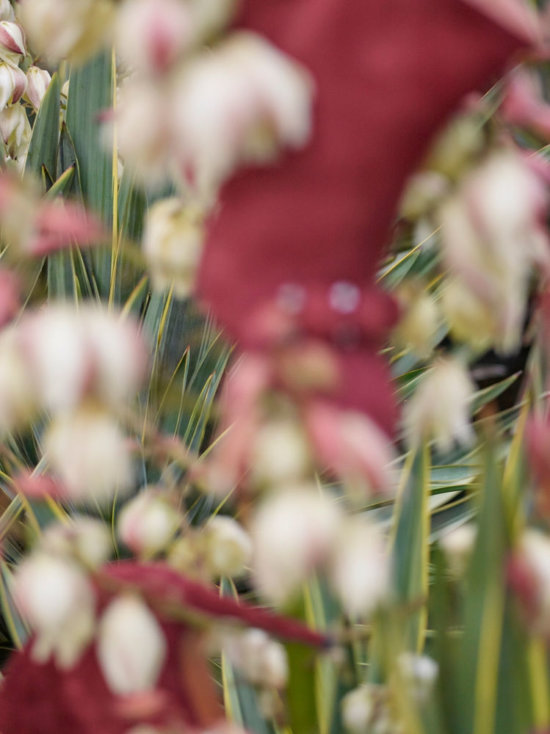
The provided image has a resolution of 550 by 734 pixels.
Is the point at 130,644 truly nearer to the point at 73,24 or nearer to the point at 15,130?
the point at 73,24

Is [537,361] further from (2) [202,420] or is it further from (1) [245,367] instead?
(2) [202,420]

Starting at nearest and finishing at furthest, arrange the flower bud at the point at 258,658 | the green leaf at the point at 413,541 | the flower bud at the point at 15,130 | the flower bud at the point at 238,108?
the flower bud at the point at 238,108
the flower bud at the point at 258,658
the green leaf at the point at 413,541
the flower bud at the point at 15,130

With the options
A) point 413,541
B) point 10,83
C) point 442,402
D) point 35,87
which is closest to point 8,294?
point 442,402

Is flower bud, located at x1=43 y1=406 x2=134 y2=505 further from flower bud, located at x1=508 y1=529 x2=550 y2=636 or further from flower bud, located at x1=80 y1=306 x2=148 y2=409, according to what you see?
flower bud, located at x1=508 y1=529 x2=550 y2=636

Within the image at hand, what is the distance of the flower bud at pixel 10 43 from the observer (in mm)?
1121

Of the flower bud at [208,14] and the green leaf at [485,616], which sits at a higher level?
the flower bud at [208,14]

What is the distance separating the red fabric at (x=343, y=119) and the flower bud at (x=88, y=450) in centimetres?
4

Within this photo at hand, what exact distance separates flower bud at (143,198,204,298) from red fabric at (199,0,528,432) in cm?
5

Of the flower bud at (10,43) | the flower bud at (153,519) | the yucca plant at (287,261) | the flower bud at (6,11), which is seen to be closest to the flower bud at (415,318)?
the yucca plant at (287,261)

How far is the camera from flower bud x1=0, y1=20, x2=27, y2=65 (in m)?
1.12

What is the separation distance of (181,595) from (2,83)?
0.94 m

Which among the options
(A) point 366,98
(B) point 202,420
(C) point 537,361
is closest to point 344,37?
(A) point 366,98

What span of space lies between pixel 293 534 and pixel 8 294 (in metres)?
0.09

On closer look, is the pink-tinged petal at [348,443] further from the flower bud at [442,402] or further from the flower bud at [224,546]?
the flower bud at [224,546]
